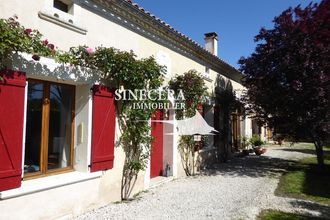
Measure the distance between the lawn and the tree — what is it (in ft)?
4.29

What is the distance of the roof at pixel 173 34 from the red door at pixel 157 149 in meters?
2.64

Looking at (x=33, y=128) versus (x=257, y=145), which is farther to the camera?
(x=257, y=145)

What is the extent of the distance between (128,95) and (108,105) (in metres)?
0.71

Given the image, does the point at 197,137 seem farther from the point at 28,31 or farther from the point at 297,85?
the point at 28,31

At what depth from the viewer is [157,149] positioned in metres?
10.6

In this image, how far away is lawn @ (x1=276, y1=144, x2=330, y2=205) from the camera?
8.86 m

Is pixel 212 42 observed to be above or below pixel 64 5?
above

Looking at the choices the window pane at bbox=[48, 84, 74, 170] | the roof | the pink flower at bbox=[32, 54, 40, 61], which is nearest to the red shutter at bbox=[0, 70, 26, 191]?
the pink flower at bbox=[32, 54, 40, 61]

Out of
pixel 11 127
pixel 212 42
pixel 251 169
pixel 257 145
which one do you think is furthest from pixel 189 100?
pixel 257 145

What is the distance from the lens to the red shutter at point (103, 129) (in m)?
6.92

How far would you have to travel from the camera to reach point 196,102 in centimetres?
1137

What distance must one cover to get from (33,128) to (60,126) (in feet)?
2.37

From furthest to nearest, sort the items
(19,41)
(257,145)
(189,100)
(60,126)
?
1. (257,145)
2. (189,100)
3. (60,126)
4. (19,41)

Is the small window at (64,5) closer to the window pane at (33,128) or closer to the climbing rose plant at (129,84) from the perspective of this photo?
the climbing rose plant at (129,84)
